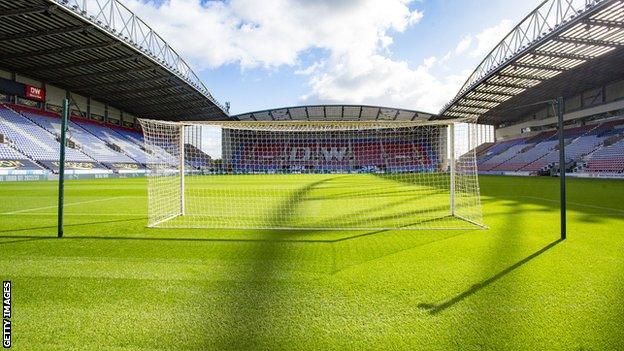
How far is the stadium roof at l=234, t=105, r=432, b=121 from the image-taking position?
4712cm

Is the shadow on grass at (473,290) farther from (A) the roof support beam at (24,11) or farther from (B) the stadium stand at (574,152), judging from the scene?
(B) the stadium stand at (574,152)

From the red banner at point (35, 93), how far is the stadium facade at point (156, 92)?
0.09m

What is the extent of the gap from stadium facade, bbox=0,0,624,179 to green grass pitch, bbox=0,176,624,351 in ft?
29.5

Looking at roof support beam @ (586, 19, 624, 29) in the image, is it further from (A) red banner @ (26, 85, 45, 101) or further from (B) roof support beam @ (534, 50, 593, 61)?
(A) red banner @ (26, 85, 45, 101)

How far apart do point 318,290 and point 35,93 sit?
3744cm

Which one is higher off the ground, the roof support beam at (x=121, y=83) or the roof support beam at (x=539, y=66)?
the roof support beam at (x=121, y=83)

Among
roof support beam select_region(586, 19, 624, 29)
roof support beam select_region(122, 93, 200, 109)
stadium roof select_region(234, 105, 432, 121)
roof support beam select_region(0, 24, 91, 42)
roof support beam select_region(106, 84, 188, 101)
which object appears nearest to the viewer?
roof support beam select_region(586, 19, 624, 29)

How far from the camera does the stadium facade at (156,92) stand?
19.6 m

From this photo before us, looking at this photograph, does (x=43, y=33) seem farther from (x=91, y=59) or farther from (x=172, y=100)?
(x=172, y=100)

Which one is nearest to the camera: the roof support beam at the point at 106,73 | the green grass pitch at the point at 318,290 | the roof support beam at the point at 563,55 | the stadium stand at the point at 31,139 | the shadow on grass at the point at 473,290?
the green grass pitch at the point at 318,290

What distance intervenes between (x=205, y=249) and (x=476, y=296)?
137 inches

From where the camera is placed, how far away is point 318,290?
3.37 metres

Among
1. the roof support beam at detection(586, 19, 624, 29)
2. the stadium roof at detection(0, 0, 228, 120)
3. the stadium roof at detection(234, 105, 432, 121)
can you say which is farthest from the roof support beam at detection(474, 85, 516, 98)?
the stadium roof at detection(0, 0, 228, 120)

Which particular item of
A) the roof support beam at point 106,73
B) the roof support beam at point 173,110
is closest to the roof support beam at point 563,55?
the roof support beam at point 106,73
